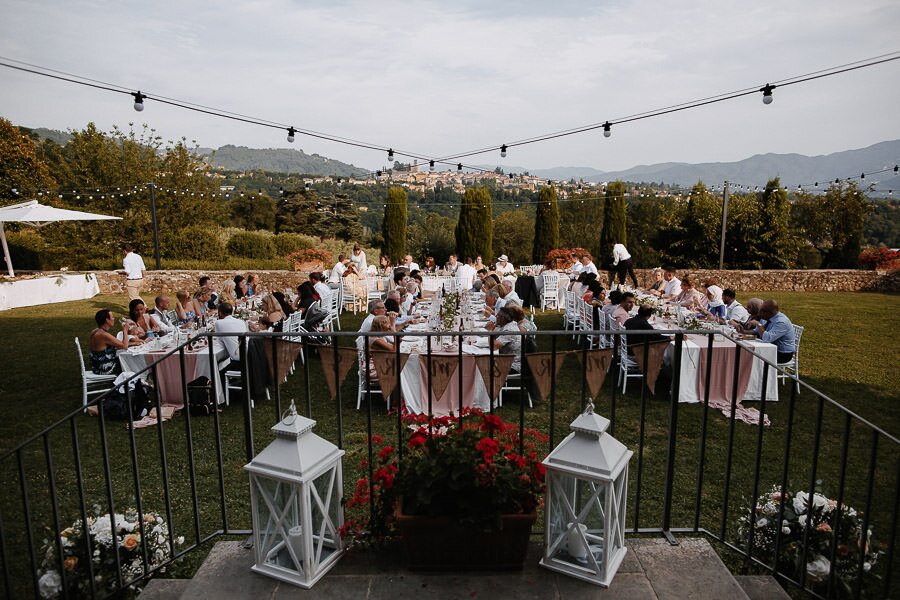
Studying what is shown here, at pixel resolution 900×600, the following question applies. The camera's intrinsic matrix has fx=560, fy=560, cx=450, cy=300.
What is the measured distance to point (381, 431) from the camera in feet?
18.5

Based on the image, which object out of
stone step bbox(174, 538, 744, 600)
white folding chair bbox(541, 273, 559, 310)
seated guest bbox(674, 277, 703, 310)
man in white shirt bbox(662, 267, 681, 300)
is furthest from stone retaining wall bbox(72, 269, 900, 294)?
stone step bbox(174, 538, 744, 600)

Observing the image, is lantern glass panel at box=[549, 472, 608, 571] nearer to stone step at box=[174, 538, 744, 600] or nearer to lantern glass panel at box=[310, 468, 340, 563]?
stone step at box=[174, 538, 744, 600]

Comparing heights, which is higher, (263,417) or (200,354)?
(200,354)

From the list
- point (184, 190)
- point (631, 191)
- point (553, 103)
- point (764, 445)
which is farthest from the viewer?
point (631, 191)

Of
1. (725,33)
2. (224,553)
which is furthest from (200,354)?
(725,33)

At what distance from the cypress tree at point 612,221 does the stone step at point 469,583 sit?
19.0 meters

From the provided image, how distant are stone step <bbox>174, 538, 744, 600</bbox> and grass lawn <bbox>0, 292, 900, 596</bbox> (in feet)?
1.44

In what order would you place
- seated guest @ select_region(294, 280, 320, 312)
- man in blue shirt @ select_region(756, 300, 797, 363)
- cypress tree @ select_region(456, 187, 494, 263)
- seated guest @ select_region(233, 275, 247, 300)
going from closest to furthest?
man in blue shirt @ select_region(756, 300, 797, 363)
seated guest @ select_region(294, 280, 320, 312)
seated guest @ select_region(233, 275, 247, 300)
cypress tree @ select_region(456, 187, 494, 263)

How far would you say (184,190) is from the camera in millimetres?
23000

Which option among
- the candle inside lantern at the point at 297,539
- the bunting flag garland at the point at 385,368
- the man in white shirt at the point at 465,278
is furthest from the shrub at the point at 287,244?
the candle inside lantern at the point at 297,539

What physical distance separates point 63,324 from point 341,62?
351 inches

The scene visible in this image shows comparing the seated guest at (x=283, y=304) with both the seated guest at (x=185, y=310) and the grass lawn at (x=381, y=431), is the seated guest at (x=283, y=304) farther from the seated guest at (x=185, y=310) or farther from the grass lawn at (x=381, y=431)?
the seated guest at (x=185, y=310)

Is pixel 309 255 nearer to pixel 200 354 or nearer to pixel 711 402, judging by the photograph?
pixel 200 354

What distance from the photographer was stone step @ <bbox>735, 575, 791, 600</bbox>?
2420mm
